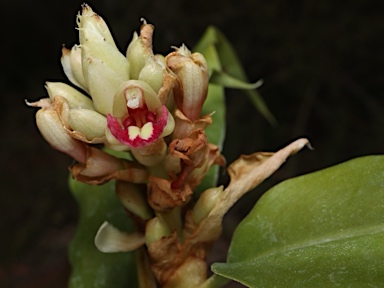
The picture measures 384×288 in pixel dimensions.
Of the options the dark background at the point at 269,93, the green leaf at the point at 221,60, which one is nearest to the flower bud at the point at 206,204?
the green leaf at the point at 221,60

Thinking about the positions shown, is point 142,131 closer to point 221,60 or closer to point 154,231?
point 154,231

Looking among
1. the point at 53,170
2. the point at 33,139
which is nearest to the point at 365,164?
the point at 53,170

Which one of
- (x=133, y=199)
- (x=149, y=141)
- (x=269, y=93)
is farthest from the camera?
(x=269, y=93)

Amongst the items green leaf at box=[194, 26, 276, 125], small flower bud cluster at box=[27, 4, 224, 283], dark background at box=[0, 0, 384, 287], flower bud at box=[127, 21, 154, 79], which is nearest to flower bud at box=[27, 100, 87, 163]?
small flower bud cluster at box=[27, 4, 224, 283]

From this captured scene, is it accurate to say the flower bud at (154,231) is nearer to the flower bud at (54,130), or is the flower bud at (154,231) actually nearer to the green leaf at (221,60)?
the flower bud at (54,130)

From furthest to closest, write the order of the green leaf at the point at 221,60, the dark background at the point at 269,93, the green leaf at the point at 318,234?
the dark background at the point at 269,93, the green leaf at the point at 221,60, the green leaf at the point at 318,234

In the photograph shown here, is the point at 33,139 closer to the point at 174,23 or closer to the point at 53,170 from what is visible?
the point at 53,170

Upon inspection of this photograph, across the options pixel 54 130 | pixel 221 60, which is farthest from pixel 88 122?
pixel 221 60
